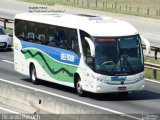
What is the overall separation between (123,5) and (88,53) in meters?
50.8

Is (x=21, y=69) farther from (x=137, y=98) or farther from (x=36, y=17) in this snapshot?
(x=137, y=98)

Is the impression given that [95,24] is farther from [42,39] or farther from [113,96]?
[42,39]

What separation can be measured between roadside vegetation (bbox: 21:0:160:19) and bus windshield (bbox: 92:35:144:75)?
1567 inches

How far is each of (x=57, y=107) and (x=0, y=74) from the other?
1144 centimetres

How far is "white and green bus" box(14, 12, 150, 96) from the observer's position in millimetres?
22906

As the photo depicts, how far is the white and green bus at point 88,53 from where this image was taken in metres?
22.9

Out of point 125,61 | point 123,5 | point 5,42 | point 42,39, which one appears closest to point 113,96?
point 125,61

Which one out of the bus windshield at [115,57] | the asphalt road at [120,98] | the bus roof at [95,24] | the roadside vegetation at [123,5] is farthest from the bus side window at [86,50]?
the roadside vegetation at [123,5]

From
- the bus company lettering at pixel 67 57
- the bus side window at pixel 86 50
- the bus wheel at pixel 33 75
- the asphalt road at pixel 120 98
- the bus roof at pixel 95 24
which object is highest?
the bus roof at pixel 95 24

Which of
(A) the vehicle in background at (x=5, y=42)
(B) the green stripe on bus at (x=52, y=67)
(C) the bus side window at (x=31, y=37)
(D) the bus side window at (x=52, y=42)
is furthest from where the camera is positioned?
(A) the vehicle in background at (x=5, y=42)

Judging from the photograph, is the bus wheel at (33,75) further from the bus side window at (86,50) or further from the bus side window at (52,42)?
the bus side window at (86,50)

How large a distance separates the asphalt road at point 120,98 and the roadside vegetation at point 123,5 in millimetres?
36038

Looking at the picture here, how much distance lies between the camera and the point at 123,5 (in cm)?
7362

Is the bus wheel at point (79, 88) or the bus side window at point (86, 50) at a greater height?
the bus side window at point (86, 50)
